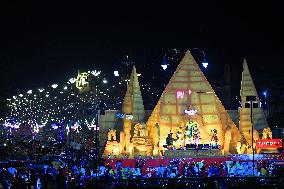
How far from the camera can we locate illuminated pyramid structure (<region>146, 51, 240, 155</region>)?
3906 centimetres

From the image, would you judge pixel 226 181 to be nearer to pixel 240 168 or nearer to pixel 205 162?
pixel 240 168

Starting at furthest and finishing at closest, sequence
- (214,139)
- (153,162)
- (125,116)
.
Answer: (125,116), (214,139), (153,162)

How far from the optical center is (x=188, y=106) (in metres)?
39.5

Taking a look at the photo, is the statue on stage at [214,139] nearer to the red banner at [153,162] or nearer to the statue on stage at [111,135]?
the red banner at [153,162]

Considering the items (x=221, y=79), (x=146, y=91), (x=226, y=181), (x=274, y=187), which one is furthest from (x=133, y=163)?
(x=221, y=79)

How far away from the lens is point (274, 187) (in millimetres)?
14930

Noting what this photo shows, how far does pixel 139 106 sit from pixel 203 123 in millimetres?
4980

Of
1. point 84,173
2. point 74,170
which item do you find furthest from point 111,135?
point 84,173

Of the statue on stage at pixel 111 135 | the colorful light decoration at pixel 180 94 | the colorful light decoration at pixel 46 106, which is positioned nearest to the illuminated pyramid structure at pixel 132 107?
the statue on stage at pixel 111 135

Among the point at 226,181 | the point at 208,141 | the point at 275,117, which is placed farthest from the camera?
the point at 275,117

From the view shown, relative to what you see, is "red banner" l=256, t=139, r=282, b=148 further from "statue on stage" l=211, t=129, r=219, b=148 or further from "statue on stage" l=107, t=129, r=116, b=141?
"statue on stage" l=107, t=129, r=116, b=141

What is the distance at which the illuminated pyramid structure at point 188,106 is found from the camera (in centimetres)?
3906

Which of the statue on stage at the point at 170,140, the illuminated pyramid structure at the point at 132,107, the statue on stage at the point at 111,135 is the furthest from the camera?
the illuminated pyramid structure at the point at 132,107

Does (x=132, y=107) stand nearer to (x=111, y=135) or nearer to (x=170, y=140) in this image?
(x=111, y=135)
